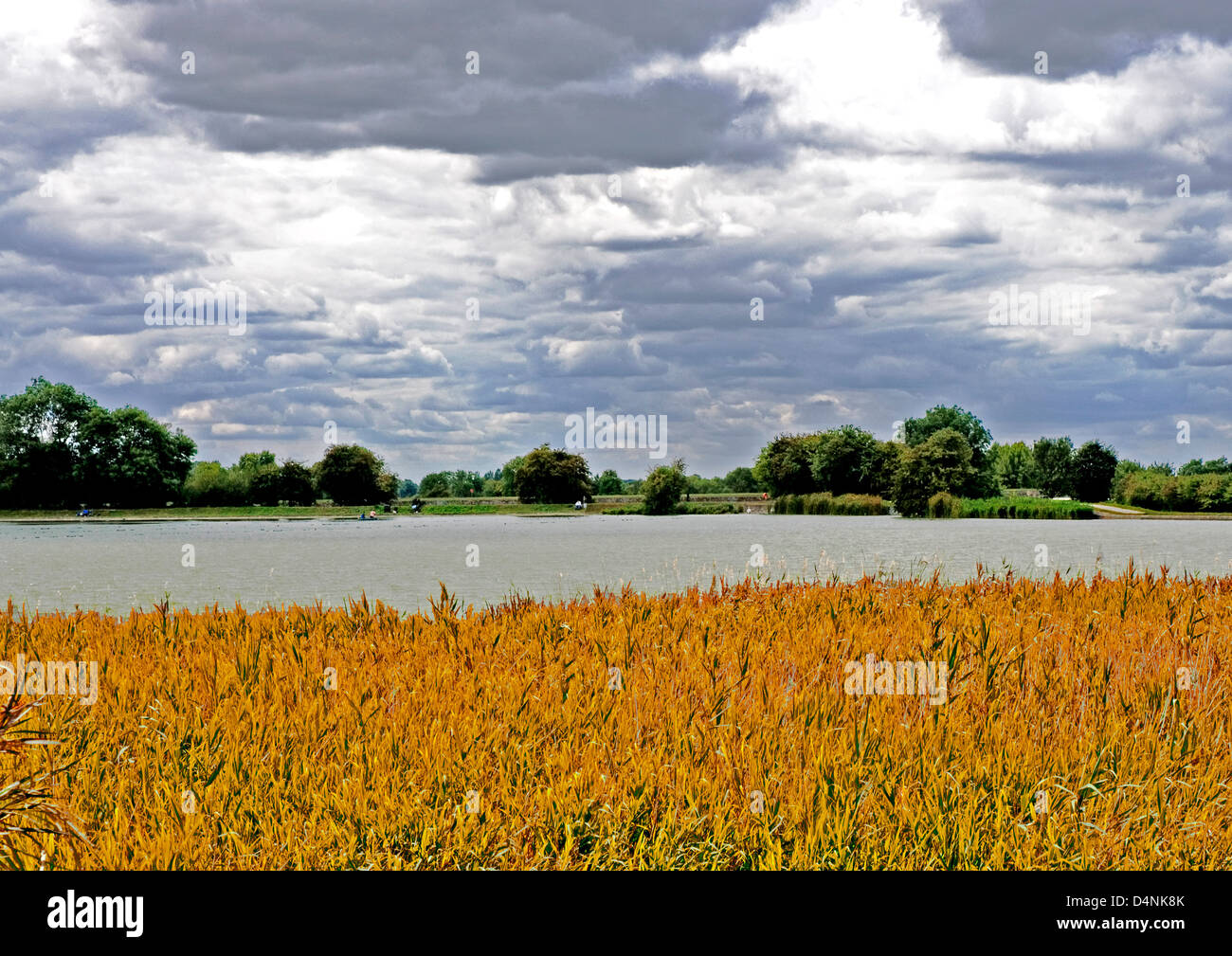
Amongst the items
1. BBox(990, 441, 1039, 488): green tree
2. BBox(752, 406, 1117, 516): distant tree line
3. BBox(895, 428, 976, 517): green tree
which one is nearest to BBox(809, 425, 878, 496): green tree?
BBox(752, 406, 1117, 516): distant tree line

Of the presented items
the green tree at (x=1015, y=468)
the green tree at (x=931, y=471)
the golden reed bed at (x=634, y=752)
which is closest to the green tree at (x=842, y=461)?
the green tree at (x=931, y=471)

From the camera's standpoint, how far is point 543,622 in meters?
11.8

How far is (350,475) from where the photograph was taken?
3664 inches

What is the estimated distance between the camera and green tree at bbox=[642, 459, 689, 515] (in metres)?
123

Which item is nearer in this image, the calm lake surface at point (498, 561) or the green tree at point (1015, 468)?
the calm lake surface at point (498, 561)

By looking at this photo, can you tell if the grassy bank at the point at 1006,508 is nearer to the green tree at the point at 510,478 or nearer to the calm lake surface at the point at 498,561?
the calm lake surface at the point at 498,561

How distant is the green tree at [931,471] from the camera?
9800cm

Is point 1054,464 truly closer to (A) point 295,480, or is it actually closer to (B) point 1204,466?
(B) point 1204,466

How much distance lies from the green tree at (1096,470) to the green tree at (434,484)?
78744 mm

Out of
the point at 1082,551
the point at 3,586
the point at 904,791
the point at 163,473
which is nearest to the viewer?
the point at 904,791

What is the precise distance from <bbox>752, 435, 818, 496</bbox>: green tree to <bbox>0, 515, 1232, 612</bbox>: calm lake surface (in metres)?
56.5
